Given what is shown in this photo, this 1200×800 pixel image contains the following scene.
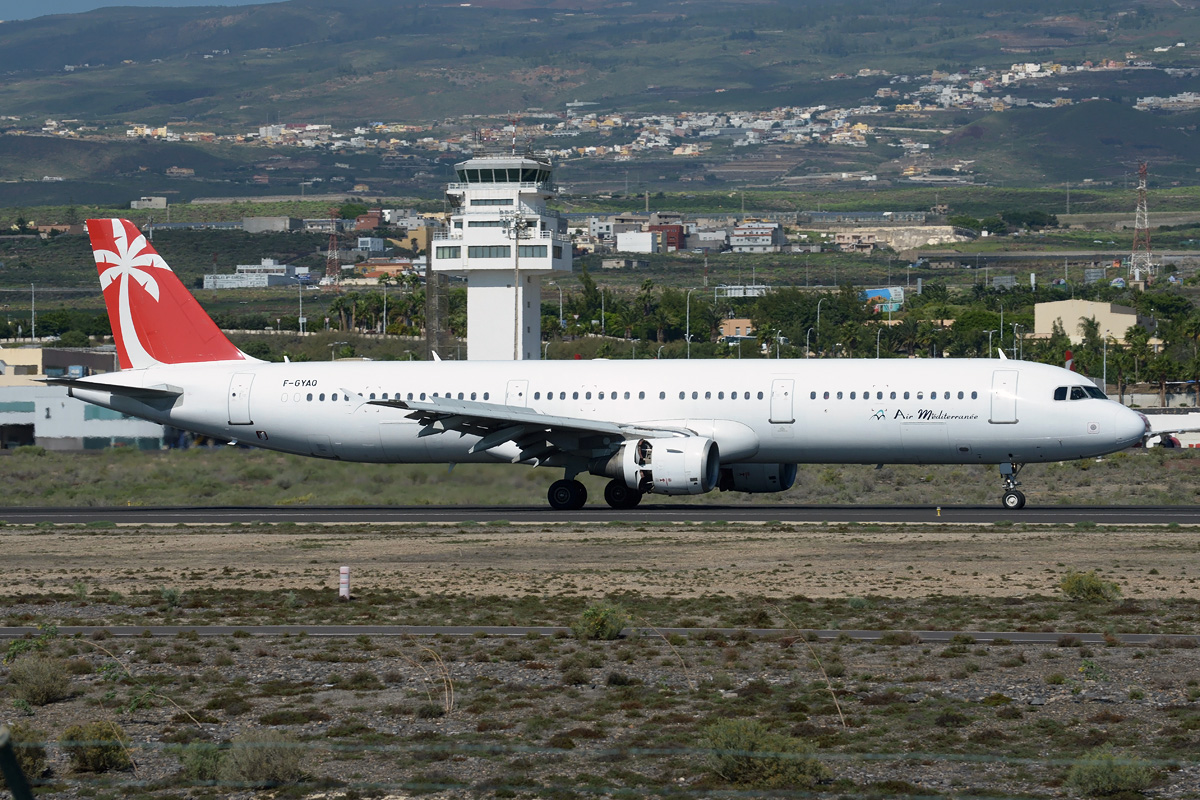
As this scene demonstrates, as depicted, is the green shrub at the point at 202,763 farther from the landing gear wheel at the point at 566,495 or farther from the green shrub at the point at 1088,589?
the landing gear wheel at the point at 566,495

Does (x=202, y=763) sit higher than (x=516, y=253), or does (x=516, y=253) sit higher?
(x=516, y=253)

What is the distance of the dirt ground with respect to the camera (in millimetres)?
25812

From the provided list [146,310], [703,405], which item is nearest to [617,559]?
[703,405]

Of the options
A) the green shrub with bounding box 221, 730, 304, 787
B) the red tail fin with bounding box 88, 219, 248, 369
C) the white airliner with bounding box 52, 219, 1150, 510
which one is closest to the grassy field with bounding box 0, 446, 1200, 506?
the white airliner with bounding box 52, 219, 1150, 510

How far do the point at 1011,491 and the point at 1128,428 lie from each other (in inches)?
138

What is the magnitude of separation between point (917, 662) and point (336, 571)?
43.7ft

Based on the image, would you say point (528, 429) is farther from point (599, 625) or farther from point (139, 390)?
point (599, 625)

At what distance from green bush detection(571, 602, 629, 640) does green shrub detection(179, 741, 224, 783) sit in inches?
276

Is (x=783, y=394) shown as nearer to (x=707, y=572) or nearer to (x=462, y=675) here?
(x=707, y=572)

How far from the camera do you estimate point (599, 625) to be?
20.4 metres

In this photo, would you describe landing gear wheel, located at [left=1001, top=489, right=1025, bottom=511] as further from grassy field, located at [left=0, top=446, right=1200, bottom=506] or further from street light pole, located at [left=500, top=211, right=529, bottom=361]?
street light pole, located at [left=500, top=211, right=529, bottom=361]

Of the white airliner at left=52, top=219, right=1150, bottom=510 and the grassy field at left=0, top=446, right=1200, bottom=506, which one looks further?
the grassy field at left=0, top=446, right=1200, bottom=506

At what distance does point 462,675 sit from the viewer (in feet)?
59.8

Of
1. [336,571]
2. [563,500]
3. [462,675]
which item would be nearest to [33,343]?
[563,500]
